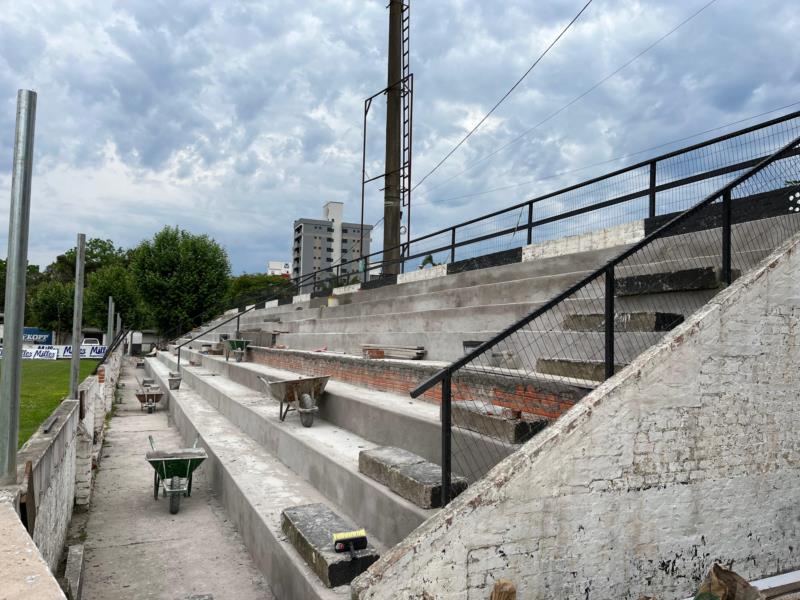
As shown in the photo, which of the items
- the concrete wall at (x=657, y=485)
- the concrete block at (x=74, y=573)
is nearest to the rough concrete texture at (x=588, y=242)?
the concrete wall at (x=657, y=485)

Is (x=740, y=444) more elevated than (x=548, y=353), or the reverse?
(x=548, y=353)

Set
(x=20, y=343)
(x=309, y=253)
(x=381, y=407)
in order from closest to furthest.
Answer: (x=20, y=343)
(x=381, y=407)
(x=309, y=253)

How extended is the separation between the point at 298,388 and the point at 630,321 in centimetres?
409

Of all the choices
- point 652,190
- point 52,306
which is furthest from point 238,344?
point 52,306

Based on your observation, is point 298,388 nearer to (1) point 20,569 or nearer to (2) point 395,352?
(2) point 395,352

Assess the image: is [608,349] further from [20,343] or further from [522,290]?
[522,290]

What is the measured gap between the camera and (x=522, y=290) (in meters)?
8.12

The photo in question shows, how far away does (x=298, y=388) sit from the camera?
7.19 metres

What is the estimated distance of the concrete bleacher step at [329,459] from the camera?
398cm

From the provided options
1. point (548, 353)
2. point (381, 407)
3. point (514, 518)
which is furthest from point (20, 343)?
point (548, 353)

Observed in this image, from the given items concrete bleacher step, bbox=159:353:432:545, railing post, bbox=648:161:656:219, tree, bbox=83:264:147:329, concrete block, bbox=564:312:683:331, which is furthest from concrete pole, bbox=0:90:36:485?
tree, bbox=83:264:147:329

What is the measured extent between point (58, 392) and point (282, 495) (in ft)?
29.5

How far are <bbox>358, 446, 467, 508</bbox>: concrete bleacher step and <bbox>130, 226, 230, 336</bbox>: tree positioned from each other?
34243 millimetres

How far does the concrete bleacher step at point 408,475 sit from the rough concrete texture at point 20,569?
208 centimetres
